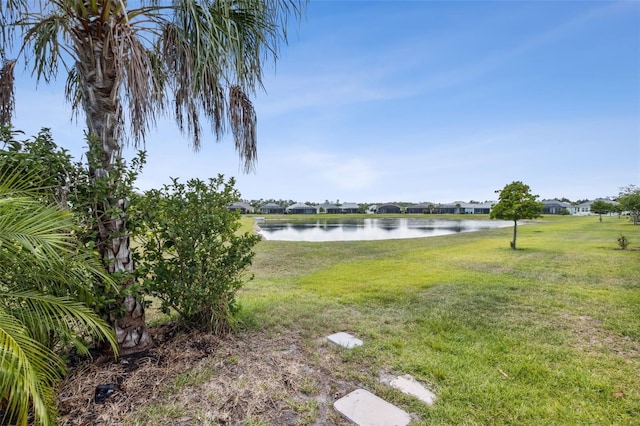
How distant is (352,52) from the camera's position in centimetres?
891

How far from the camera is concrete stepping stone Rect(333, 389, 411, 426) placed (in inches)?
73.4

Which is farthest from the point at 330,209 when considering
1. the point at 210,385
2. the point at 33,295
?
Answer: the point at 33,295

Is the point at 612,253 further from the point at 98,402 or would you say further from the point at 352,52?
the point at 98,402

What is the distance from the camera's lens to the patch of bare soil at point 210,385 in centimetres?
185

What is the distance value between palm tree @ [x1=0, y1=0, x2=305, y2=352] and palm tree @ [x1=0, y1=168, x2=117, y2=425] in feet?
1.72

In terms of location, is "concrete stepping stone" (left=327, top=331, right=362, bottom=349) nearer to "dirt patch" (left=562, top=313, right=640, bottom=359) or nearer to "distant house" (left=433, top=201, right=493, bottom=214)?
"dirt patch" (left=562, top=313, right=640, bottom=359)

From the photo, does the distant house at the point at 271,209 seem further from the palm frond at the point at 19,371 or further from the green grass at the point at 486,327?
the palm frond at the point at 19,371

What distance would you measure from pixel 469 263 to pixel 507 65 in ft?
23.7

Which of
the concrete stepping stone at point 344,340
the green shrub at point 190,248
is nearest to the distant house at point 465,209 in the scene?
the concrete stepping stone at point 344,340

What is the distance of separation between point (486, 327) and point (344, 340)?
1948 millimetres

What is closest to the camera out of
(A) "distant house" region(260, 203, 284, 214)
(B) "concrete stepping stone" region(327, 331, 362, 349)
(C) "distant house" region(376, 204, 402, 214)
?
(B) "concrete stepping stone" region(327, 331, 362, 349)

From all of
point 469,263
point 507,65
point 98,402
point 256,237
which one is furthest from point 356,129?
point 98,402

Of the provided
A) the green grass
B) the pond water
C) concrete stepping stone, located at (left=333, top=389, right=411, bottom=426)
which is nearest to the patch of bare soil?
concrete stepping stone, located at (left=333, top=389, right=411, bottom=426)

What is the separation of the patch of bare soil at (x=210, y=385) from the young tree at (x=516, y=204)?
11388 mm
